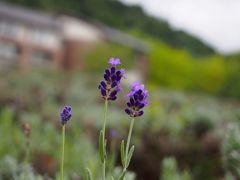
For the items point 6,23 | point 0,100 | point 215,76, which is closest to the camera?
point 0,100

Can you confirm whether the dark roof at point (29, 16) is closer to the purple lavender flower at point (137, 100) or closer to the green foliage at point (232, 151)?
the green foliage at point (232, 151)

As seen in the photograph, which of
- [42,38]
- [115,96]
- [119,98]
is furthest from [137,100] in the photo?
[42,38]

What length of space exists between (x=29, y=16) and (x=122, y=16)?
29258 mm

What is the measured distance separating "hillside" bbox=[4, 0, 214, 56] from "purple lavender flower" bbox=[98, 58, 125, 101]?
221ft

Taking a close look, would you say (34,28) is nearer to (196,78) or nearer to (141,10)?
(196,78)

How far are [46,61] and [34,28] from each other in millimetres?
3749

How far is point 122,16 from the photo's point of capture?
7994 centimetres

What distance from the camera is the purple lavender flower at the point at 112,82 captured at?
70.7 inches

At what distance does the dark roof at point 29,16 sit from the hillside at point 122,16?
13432 mm

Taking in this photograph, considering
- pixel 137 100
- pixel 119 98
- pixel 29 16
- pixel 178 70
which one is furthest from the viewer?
pixel 178 70

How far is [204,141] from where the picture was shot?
590 cm

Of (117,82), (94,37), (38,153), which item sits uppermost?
(94,37)

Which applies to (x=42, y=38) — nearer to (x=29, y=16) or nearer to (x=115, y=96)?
(x=29, y=16)

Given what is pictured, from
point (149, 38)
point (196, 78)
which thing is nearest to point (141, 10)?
point (149, 38)
